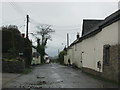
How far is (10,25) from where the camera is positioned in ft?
147

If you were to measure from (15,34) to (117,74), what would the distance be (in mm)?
26184

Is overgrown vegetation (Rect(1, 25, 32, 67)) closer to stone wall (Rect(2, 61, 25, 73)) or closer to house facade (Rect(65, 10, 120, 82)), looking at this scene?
stone wall (Rect(2, 61, 25, 73))

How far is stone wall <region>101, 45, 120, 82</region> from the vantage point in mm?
15914

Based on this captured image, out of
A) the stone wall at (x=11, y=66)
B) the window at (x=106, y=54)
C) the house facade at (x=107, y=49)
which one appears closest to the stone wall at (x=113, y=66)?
the house facade at (x=107, y=49)

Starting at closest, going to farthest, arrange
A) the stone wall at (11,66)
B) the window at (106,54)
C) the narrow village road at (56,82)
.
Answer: the narrow village road at (56,82)
the window at (106,54)
the stone wall at (11,66)

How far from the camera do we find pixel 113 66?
55.5 ft

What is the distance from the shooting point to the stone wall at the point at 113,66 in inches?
627

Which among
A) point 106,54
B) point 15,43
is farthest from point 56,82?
point 15,43

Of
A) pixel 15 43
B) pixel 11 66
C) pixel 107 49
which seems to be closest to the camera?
pixel 107 49

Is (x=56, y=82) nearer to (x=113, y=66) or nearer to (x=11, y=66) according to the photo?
(x=113, y=66)

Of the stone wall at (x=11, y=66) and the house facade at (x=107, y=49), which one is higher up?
the house facade at (x=107, y=49)

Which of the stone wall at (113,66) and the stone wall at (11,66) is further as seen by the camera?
the stone wall at (11,66)

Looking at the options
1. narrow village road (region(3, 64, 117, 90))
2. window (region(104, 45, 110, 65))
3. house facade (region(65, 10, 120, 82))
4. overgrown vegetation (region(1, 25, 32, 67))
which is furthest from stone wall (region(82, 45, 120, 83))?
overgrown vegetation (region(1, 25, 32, 67))

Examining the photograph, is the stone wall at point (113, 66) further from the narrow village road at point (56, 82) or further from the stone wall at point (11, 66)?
the stone wall at point (11, 66)
